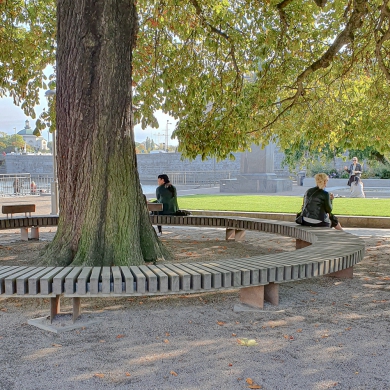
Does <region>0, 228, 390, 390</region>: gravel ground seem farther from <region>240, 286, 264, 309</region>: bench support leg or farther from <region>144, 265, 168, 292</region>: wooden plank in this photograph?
<region>144, 265, 168, 292</region>: wooden plank

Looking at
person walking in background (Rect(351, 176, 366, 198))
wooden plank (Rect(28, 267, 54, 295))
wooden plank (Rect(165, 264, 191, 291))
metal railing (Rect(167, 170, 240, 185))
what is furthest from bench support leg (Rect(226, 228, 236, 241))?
metal railing (Rect(167, 170, 240, 185))

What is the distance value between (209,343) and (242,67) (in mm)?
6817

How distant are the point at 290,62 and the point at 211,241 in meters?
3.65

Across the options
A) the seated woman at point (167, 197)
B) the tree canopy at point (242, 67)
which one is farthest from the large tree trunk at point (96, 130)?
the seated woman at point (167, 197)

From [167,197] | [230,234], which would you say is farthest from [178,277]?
[167,197]

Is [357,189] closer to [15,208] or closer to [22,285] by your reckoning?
[15,208]

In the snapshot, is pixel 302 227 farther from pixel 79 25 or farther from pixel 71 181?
pixel 79 25

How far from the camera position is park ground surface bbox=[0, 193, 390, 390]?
3217 mm

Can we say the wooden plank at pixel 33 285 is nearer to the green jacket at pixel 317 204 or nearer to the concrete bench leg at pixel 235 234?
the green jacket at pixel 317 204

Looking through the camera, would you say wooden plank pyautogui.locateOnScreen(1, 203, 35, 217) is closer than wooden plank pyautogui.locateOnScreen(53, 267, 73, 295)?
No

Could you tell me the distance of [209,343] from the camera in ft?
12.8

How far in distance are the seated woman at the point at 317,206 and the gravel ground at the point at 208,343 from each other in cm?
182

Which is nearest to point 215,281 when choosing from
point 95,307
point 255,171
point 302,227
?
point 95,307

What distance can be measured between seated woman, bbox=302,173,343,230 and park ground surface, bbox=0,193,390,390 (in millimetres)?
1754
